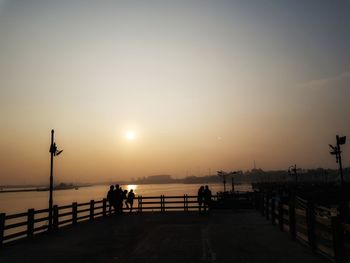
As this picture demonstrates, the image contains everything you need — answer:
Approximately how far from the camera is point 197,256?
460 inches

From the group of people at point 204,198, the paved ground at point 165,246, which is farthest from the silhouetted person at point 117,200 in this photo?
the paved ground at point 165,246

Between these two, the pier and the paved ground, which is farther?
the paved ground

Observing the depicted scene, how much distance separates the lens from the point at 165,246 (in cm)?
1352

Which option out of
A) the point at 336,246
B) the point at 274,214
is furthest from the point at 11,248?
the point at 274,214

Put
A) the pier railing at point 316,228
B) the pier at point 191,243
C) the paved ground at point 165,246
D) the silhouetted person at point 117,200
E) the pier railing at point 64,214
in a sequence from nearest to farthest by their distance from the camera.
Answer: the pier railing at point 316,228, the pier at point 191,243, the paved ground at point 165,246, the pier railing at point 64,214, the silhouetted person at point 117,200

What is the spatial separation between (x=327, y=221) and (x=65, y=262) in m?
7.41

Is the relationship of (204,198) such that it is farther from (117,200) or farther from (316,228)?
(316,228)

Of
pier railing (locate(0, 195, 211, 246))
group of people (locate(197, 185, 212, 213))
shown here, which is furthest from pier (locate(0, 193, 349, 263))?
group of people (locate(197, 185, 212, 213))

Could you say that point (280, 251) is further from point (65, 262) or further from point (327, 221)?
point (65, 262)

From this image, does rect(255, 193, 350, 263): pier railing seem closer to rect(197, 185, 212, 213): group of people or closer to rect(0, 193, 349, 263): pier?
rect(0, 193, 349, 263): pier

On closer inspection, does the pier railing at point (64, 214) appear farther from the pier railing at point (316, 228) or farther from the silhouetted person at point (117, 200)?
the pier railing at point (316, 228)

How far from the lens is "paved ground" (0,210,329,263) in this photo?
37.8 feet

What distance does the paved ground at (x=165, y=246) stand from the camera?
11.5 metres

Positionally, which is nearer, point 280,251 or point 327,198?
point 280,251
